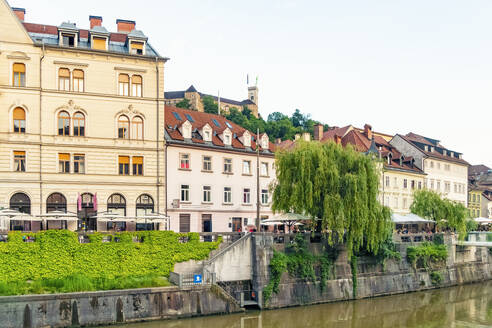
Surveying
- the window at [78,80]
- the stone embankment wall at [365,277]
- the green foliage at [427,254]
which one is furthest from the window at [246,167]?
the window at [78,80]

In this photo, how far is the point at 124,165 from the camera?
45094mm

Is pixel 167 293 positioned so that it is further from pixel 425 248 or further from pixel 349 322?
pixel 425 248

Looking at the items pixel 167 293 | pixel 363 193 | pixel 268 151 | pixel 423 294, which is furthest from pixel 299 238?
pixel 268 151

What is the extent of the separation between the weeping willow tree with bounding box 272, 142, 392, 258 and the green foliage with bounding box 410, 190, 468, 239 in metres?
16.0

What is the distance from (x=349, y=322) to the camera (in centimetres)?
3700

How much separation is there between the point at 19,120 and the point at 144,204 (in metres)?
11.0

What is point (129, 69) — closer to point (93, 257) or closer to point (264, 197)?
point (93, 257)

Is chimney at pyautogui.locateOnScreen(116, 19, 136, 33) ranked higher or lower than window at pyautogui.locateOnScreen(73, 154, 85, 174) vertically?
higher

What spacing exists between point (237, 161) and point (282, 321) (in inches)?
799

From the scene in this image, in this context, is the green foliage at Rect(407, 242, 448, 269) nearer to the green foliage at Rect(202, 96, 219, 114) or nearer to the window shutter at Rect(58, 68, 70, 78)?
the window shutter at Rect(58, 68, 70, 78)

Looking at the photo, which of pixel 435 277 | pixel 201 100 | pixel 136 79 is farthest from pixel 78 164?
pixel 201 100

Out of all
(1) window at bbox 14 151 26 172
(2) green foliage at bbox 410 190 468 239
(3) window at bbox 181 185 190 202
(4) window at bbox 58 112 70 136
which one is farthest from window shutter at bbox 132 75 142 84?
(2) green foliage at bbox 410 190 468 239

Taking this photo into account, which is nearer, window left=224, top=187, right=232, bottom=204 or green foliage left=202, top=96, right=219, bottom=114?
window left=224, top=187, right=232, bottom=204

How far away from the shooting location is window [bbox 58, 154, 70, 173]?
43.2m
